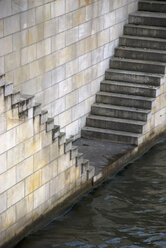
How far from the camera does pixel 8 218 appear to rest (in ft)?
50.8

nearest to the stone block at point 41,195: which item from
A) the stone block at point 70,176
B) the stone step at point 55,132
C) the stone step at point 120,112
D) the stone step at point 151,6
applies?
the stone block at point 70,176

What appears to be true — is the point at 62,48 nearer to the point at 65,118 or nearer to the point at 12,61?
the point at 65,118

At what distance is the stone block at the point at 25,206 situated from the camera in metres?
15.8

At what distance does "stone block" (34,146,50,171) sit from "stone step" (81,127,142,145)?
457cm

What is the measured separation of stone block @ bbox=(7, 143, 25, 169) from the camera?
15.2 m

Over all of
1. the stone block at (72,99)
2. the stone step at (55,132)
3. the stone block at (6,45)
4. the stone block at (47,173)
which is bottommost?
the stone block at (47,173)

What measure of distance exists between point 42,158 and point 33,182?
1.78 ft

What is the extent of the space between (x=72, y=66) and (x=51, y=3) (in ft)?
7.02

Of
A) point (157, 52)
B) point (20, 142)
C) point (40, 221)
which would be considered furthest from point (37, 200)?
point (157, 52)

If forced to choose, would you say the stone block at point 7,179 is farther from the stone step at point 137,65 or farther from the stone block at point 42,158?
the stone step at point 137,65

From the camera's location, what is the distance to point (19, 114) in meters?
15.2

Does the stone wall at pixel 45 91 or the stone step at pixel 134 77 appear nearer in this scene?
the stone wall at pixel 45 91

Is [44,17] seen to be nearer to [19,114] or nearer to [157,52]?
[19,114]

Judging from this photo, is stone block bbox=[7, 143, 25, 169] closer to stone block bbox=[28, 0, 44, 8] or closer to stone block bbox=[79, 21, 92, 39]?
stone block bbox=[28, 0, 44, 8]
